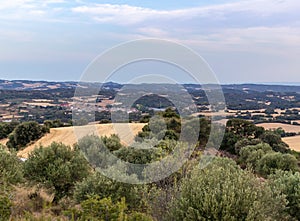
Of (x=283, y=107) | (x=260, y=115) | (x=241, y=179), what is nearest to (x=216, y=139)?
(x=241, y=179)

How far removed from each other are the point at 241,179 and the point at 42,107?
280 feet

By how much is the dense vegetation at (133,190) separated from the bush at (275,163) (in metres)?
12.1

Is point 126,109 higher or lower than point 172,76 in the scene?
lower

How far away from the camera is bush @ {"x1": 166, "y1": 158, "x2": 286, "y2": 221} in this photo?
11.9m

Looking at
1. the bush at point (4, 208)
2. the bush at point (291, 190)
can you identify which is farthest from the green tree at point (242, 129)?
the bush at point (4, 208)

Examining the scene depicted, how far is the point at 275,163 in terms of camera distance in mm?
32156

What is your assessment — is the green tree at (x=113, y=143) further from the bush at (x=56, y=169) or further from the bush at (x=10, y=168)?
the bush at (x=10, y=168)

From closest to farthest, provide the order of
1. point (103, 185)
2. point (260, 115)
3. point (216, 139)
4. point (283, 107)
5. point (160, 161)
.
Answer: point (160, 161)
point (103, 185)
point (216, 139)
point (260, 115)
point (283, 107)

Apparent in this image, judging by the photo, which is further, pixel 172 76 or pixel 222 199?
pixel 172 76

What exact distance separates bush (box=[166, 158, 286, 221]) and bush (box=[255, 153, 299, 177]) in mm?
18808

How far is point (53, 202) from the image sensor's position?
20.3 m

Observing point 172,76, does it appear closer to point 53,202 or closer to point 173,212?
point 173,212

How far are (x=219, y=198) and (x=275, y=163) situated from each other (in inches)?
873

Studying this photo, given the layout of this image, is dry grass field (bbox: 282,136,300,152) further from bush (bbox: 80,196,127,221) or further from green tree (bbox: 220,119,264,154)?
bush (bbox: 80,196,127,221)
